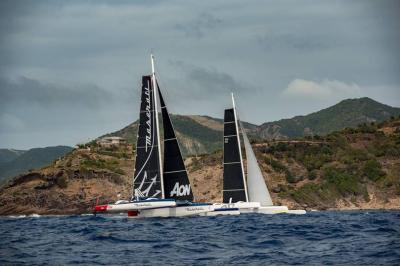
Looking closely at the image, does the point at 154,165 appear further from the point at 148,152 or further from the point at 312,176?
the point at 312,176

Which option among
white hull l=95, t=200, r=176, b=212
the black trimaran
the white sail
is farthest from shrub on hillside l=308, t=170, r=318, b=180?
white hull l=95, t=200, r=176, b=212

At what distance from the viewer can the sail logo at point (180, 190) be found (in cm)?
6450

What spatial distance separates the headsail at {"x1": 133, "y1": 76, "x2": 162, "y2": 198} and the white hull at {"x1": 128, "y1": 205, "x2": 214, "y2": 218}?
7.29ft

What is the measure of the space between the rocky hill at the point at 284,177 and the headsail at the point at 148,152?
58307mm

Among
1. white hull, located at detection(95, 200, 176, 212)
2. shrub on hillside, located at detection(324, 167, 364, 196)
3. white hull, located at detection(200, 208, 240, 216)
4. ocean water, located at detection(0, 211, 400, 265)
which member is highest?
shrub on hillside, located at detection(324, 167, 364, 196)

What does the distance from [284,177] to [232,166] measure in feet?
209

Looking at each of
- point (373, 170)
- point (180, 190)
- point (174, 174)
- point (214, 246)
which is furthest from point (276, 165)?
point (214, 246)

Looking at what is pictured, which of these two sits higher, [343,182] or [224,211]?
[343,182]

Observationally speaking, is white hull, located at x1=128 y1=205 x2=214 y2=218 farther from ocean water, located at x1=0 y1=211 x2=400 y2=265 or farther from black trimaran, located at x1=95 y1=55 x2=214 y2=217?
ocean water, located at x1=0 y1=211 x2=400 y2=265

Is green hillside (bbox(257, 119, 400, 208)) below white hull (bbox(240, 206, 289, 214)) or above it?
above

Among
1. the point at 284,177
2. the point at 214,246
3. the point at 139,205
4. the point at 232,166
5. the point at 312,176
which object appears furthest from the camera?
the point at 284,177

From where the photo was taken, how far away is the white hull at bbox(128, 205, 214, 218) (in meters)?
62.0

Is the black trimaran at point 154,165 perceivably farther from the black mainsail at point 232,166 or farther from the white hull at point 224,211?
the black mainsail at point 232,166

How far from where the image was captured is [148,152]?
2530 inches
